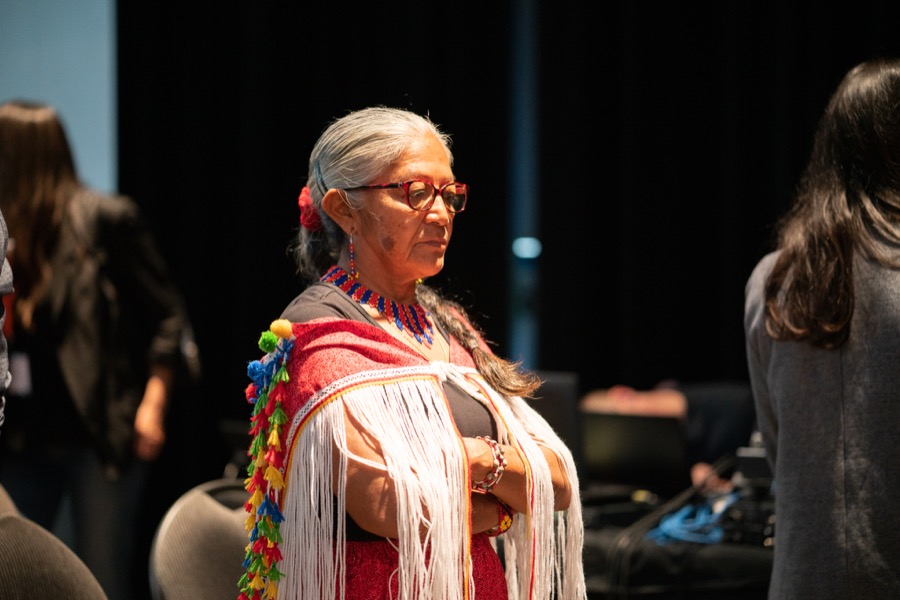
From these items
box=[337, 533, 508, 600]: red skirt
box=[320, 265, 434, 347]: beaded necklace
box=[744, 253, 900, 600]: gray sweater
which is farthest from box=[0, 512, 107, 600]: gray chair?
box=[744, 253, 900, 600]: gray sweater

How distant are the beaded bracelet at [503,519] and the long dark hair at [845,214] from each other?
0.57 metres

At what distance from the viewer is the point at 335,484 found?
1551 millimetres

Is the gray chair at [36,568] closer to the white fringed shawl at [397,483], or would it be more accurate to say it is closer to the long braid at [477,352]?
the white fringed shawl at [397,483]

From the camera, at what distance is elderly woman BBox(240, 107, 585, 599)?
1550 mm

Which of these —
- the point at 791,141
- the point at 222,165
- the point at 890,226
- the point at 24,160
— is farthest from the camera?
the point at 791,141

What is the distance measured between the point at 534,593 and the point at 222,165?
2.93m

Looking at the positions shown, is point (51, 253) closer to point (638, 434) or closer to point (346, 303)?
point (346, 303)

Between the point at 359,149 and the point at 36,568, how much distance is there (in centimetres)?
73

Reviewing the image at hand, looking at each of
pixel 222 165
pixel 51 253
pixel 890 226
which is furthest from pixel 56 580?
pixel 222 165

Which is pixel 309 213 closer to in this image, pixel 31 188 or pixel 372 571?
pixel 372 571

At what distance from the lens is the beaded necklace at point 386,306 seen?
172 centimetres

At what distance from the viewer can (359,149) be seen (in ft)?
5.54

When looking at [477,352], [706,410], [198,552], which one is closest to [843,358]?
[477,352]

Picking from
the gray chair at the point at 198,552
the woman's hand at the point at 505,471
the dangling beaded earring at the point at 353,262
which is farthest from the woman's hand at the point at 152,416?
the woman's hand at the point at 505,471
